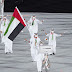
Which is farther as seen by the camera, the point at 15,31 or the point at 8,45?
the point at 8,45

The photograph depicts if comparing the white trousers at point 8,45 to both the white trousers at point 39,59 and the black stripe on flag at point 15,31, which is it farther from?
the white trousers at point 39,59

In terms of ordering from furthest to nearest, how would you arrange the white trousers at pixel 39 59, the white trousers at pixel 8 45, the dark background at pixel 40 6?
the dark background at pixel 40 6, the white trousers at pixel 8 45, the white trousers at pixel 39 59

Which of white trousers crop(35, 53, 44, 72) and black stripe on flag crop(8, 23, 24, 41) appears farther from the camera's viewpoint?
black stripe on flag crop(8, 23, 24, 41)

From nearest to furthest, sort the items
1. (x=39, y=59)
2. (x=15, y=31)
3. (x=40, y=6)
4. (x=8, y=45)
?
(x=39, y=59) → (x=15, y=31) → (x=8, y=45) → (x=40, y=6)

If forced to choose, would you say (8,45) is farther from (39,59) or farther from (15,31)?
(39,59)

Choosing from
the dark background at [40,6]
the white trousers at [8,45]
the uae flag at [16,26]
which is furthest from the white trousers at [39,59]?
the dark background at [40,6]

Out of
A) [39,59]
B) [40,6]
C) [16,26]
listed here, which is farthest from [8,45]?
[40,6]

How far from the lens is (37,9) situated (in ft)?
250

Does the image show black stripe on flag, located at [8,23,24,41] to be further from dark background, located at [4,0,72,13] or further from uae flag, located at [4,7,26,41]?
dark background, located at [4,0,72,13]

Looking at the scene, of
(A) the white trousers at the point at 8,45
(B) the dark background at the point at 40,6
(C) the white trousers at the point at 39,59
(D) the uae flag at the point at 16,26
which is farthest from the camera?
(B) the dark background at the point at 40,6

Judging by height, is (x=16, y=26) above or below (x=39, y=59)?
above

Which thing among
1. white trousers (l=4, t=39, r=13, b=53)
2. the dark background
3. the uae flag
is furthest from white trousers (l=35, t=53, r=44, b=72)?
the dark background

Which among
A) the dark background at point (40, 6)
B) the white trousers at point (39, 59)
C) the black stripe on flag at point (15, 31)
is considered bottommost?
the white trousers at point (39, 59)

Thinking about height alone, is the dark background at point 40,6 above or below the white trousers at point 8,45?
above
